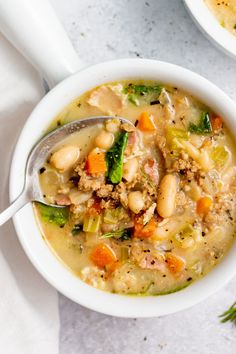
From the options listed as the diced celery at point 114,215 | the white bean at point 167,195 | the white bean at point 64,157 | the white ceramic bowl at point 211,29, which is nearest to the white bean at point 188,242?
the white bean at point 167,195

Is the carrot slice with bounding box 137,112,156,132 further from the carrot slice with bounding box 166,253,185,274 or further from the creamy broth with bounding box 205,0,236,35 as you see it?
the creamy broth with bounding box 205,0,236,35

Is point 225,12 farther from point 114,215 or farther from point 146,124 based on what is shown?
point 114,215

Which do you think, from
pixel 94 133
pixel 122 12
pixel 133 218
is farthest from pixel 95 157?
pixel 122 12

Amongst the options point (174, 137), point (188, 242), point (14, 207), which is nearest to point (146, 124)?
point (174, 137)

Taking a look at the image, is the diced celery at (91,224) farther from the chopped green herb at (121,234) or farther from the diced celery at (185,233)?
the diced celery at (185,233)

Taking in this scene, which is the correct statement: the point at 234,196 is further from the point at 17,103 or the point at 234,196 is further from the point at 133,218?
the point at 17,103

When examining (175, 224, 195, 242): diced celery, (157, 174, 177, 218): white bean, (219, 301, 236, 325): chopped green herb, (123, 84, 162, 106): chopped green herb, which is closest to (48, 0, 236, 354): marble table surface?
(219, 301, 236, 325): chopped green herb
